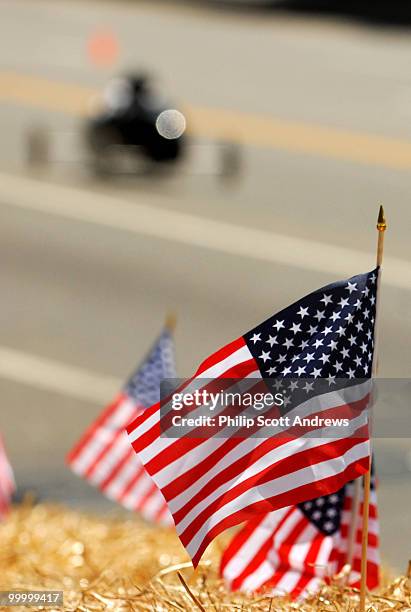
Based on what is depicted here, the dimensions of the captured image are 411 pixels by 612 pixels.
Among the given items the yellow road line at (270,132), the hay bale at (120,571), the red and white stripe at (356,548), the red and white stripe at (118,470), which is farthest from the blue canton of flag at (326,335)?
the yellow road line at (270,132)

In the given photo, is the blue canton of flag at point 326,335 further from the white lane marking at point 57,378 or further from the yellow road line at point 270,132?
the yellow road line at point 270,132

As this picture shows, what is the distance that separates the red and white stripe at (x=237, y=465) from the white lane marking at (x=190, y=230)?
37.9 feet

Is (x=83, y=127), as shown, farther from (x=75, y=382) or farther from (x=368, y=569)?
(x=368, y=569)

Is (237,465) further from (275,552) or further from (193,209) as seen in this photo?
(193,209)

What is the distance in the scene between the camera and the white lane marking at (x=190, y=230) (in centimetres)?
1883

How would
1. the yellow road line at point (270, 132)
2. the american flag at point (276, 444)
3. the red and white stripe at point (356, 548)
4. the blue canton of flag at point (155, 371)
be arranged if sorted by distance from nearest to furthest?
the american flag at point (276, 444) → the red and white stripe at point (356, 548) → the blue canton of flag at point (155, 371) → the yellow road line at point (270, 132)

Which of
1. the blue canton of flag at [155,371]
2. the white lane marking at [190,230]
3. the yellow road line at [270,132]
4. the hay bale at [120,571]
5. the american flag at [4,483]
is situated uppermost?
the yellow road line at [270,132]

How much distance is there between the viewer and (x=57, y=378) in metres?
15.6

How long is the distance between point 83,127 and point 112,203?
8.78ft

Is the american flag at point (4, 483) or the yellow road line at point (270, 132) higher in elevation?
the yellow road line at point (270, 132)

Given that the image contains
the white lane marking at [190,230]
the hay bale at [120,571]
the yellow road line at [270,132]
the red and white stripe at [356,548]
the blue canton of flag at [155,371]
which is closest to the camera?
the hay bale at [120,571]

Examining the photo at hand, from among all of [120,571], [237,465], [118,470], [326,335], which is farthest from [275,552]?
[118,470]

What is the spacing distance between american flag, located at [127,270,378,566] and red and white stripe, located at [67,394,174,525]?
278 centimetres

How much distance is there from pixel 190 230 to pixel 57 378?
5487 mm
